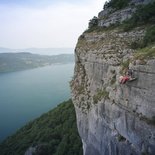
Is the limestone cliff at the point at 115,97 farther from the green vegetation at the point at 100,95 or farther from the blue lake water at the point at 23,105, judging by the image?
the blue lake water at the point at 23,105

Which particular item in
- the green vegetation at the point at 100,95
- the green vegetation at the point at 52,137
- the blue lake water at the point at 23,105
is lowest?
the blue lake water at the point at 23,105

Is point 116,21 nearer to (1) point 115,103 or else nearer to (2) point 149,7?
(2) point 149,7

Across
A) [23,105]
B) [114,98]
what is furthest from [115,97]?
[23,105]

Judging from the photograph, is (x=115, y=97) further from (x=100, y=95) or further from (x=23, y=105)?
(x=23, y=105)

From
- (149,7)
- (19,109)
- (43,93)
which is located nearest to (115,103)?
→ (149,7)

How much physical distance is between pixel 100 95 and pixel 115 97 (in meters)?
2.21

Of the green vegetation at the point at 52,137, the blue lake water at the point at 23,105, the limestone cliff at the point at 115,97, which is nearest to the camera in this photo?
the limestone cliff at the point at 115,97

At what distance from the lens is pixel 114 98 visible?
12.9m

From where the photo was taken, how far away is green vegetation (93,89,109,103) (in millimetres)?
14006

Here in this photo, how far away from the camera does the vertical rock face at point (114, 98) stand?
10.5m

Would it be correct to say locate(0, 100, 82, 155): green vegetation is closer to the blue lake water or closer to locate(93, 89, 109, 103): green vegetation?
locate(93, 89, 109, 103): green vegetation

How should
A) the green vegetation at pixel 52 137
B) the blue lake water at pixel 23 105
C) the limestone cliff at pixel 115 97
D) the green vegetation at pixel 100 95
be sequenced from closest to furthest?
the limestone cliff at pixel 115 97, the green vegetation at pixel 100 95, the green vegetation at pixel 52 137, the blue lake water at pixel 23 105

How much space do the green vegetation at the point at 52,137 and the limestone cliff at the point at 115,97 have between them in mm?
11179

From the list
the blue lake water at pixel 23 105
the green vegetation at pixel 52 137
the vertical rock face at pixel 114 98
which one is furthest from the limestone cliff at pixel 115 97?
the blue lake water at pixel 23 105
